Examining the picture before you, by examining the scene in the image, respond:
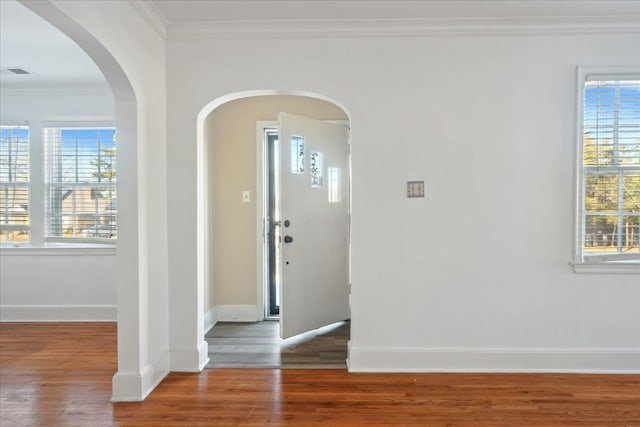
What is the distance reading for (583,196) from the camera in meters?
3.09

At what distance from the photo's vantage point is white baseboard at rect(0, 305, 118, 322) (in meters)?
4.50

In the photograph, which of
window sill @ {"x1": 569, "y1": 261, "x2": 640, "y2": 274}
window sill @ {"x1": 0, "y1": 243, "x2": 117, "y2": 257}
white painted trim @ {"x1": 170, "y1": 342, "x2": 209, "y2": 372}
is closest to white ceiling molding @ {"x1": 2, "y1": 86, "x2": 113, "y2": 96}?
window sill @ {"x1": 0, "y1": 243, "x2": 117, "y2": 257}

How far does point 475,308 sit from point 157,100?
2.81 meters

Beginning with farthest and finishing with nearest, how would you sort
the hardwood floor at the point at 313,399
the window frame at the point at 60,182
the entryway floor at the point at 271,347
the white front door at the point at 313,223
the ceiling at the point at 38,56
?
the window frame at the point at 60,182 → the white front door at the point at 313,223 → the entryway floor at the point at 271,347 → the ceiling at the point at 38,56 → the hardwood floor at the point at 313,399

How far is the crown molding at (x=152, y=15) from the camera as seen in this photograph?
8.77 feet

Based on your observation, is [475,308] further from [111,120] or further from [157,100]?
[111,120]

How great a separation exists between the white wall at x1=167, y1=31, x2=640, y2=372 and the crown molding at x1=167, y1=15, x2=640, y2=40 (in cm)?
4

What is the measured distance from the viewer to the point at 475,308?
122 inches

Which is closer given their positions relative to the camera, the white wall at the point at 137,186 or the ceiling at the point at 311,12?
the white wall at the point at 137,186

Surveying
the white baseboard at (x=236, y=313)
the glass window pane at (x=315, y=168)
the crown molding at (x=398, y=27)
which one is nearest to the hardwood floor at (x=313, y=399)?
the white baseboard at (x=236, y=313)

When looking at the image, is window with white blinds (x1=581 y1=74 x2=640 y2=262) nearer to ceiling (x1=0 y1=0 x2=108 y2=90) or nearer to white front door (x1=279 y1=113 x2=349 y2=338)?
white front door (x1=279 y1=113 x2=349 y2=338)

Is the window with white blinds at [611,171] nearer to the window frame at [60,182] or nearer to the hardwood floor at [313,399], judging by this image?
the hardwood floor at [313,399]

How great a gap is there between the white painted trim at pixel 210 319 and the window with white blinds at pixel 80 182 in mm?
1414

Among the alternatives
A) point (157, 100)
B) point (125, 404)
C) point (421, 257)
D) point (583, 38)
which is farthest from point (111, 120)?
point (583, 38)
